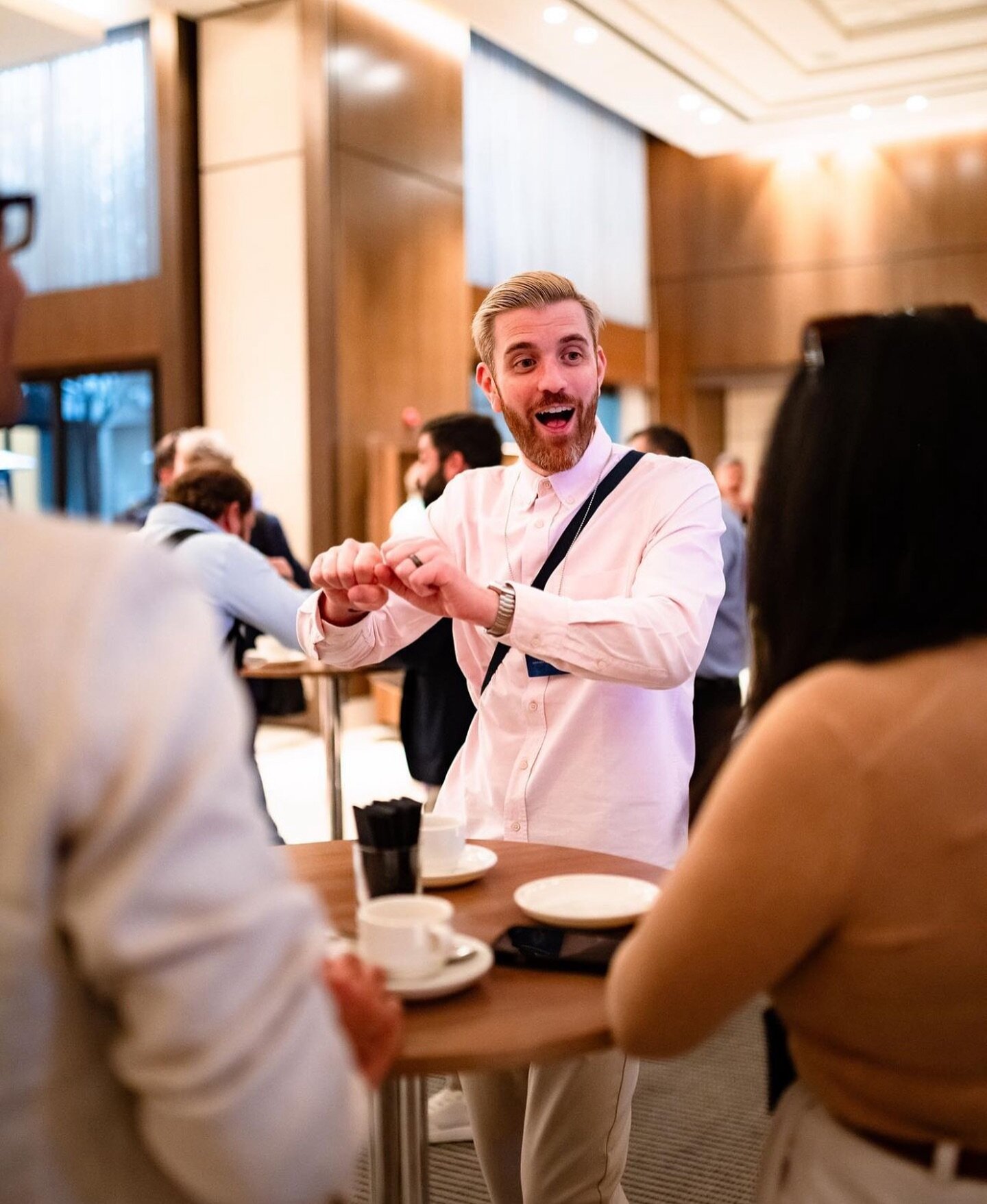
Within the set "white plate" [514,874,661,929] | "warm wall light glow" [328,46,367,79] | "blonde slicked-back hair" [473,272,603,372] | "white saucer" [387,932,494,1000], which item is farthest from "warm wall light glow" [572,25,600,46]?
"white saucer" [387,932,494,1000]

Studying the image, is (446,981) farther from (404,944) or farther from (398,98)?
(398,98)

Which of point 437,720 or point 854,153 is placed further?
point 854,153

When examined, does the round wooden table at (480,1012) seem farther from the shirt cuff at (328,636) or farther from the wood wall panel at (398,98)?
the wood wall panel at (398,98)

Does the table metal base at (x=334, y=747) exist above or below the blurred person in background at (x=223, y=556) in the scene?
below

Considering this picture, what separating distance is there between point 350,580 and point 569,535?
0.40m

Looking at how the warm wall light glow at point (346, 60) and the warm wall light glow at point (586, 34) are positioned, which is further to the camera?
the warm wall light glow at point (586, 34)

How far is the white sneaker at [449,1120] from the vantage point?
9.60 feet

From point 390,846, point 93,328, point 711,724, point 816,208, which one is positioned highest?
point 816,208

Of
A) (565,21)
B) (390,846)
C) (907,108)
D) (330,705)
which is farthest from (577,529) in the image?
(907,108)

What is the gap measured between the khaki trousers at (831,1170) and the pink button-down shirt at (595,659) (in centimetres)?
79

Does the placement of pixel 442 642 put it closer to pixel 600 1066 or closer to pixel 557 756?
pixel 557 756

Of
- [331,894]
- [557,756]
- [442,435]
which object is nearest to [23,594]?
[331,894]

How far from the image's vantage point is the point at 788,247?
1174 centimetres

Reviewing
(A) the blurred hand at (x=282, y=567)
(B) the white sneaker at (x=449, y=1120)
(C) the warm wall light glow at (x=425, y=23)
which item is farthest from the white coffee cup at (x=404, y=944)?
(C) the warm wall light glow at (x=425, y=23)
